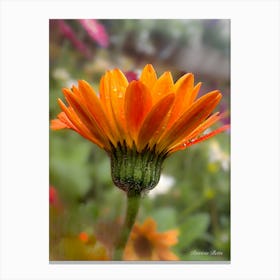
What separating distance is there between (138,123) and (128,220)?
1.00 feet

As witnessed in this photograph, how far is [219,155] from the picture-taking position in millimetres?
1819

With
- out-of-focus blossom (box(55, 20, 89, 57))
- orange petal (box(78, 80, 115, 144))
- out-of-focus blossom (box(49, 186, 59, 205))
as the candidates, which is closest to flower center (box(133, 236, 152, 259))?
out-of-focus blossom (box(49, 186, 59, 205))

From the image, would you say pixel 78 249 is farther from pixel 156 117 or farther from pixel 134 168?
pixel 156 117

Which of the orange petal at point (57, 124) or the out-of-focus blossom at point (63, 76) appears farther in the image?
the out-of-focus blossom at point (63, 76)

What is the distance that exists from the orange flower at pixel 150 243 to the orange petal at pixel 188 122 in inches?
17.8

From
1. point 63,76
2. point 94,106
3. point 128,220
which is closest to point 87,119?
point 94,106

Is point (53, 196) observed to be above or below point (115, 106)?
below

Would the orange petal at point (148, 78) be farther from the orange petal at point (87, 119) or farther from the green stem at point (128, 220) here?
the green stem at point (128, 220)

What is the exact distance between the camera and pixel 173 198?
71.5 inches

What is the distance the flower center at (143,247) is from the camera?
175 centimetres

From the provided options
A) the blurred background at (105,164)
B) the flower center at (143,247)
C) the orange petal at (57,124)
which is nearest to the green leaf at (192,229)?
the blurred background at (105,164)
